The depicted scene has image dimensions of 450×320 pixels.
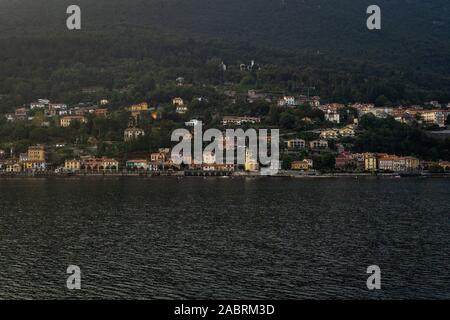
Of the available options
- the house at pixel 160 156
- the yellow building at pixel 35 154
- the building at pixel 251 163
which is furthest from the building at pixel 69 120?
the building at pixel 251 163

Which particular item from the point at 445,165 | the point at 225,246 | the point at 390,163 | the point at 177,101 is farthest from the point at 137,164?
the point at 225,246

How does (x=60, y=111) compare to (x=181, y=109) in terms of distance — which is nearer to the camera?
(x=181, y=109)

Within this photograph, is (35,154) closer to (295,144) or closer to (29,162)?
(29,162)

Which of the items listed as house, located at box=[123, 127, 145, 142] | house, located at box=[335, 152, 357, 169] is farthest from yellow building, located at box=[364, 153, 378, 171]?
house, located at box=[123, 127, 145, 142]

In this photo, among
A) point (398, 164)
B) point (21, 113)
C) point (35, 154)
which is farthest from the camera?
point (21, 113)

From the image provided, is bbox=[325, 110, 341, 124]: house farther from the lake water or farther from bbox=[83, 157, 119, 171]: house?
the lake water

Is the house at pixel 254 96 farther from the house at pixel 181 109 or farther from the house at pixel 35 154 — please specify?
the house at pixel 35 154

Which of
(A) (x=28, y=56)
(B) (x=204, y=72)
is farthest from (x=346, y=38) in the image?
(A) (x=28, y=56)
